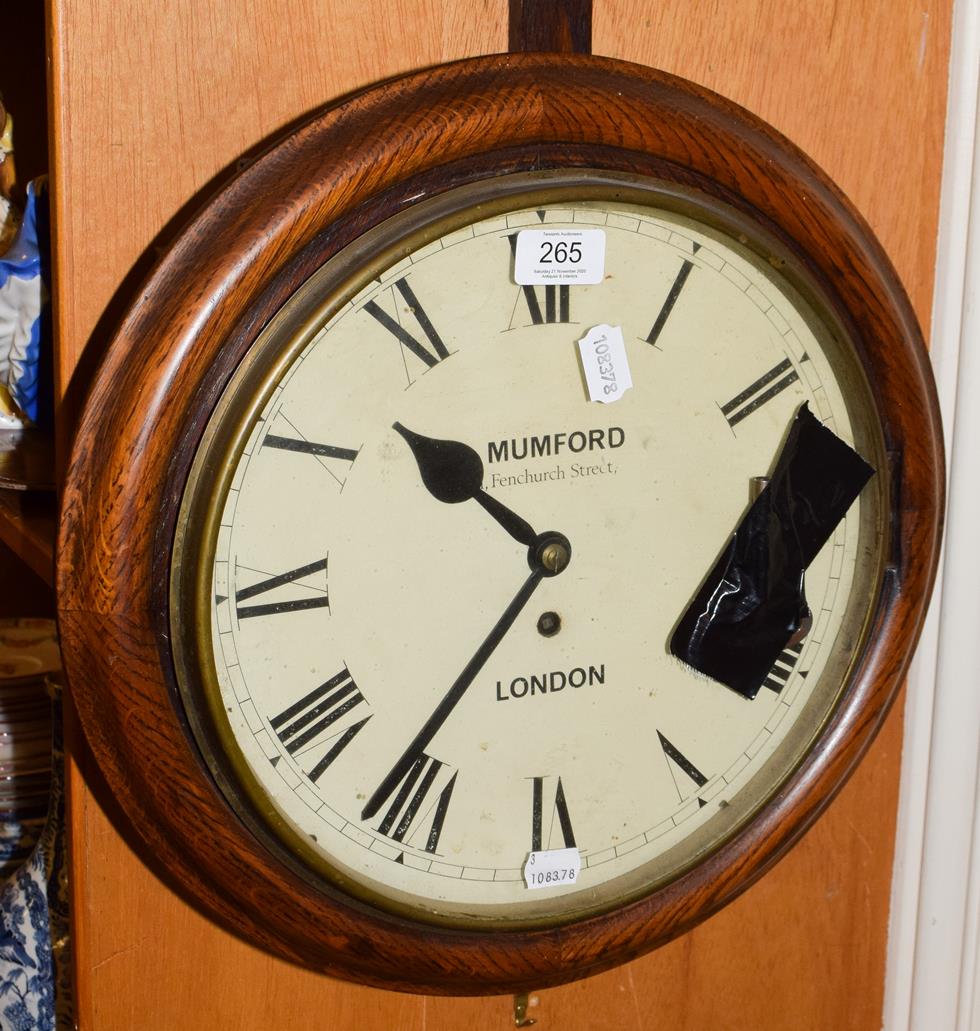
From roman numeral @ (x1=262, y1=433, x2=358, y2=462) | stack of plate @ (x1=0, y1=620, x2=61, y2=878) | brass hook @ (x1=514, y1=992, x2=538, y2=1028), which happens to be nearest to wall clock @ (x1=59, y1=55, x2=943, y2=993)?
roman numeral @ (x1=262, y1=433, x2=358, y2=462)

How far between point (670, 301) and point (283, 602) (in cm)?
26

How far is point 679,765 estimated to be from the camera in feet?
2.41

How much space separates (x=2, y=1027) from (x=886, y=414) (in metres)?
0.69

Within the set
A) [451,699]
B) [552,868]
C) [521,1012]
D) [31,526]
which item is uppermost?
[31,526]

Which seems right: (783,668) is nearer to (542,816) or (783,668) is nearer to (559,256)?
(542,816)

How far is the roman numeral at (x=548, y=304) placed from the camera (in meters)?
0.64

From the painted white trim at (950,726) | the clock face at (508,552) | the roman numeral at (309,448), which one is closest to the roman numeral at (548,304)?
the clock face at (508,552)

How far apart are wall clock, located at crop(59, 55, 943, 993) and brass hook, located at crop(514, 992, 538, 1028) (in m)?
0.11

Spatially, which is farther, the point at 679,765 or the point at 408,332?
the point at 679,765

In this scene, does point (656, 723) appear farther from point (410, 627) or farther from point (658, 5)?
point (658, 5)

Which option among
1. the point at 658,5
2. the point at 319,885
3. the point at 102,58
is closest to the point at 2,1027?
the point at 319,885

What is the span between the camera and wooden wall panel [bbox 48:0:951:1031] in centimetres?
64

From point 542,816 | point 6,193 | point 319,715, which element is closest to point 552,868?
point 542,816

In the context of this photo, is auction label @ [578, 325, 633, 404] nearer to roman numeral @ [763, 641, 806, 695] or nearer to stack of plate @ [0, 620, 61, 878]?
roman numeral @ [763, 641, 806, 695]
